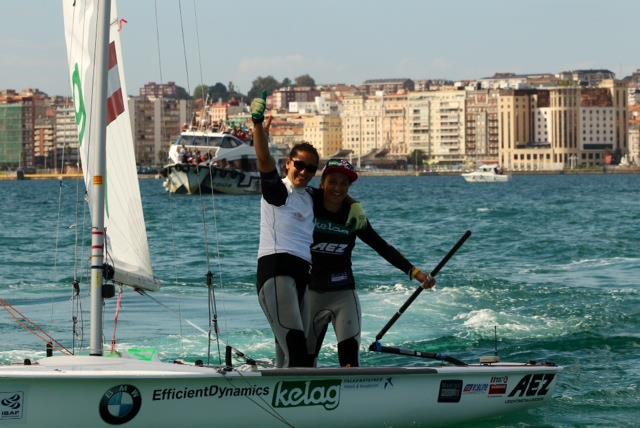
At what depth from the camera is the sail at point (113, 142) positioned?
959 centimetres

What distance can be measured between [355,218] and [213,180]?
2720 inches

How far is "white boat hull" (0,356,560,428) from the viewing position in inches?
324

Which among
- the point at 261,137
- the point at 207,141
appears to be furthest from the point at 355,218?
the point at 207,141

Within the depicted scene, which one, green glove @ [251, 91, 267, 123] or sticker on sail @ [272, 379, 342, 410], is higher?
green glove @ [251, 91, 267, 123]

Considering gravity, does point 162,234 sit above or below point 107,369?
below

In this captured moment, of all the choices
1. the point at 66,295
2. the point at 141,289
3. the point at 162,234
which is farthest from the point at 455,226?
the point at 141,289

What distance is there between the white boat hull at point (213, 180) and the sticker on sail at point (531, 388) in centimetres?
6493

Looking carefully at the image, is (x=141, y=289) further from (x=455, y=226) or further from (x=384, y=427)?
(x=455, y=226)

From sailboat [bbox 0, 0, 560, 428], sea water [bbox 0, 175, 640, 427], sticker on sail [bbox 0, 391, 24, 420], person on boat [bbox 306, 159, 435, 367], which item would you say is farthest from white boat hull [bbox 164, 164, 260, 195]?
sticker on sail [bbox 0, 391, 24, 420]

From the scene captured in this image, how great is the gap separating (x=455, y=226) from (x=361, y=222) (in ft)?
123

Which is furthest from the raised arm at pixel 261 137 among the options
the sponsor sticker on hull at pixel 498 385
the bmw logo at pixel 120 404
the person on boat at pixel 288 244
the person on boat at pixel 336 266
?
the sponsor sticker on hull at pixel 498 385

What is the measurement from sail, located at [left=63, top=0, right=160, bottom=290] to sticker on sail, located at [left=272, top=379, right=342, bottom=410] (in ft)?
4.72

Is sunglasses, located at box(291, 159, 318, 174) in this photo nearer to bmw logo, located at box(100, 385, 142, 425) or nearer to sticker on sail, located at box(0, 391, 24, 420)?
bmw logo, located at box(100, 385, 142, 425)

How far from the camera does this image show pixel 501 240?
3616 centimetres
